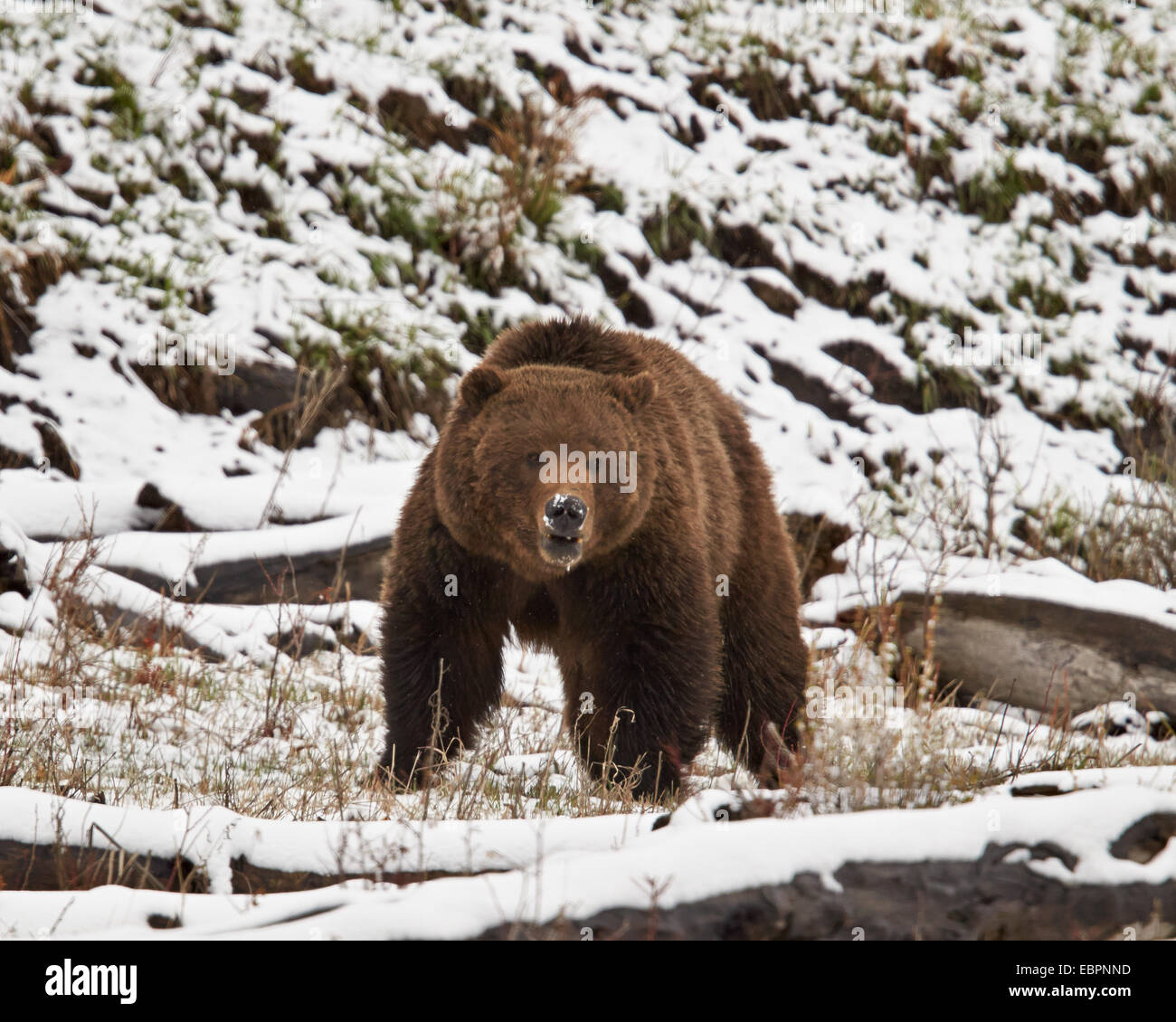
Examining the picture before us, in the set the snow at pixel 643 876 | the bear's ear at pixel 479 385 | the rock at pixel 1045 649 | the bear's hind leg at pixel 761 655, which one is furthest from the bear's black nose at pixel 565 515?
the rock at pixel 1045 649

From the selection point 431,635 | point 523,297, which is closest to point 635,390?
point 431,635

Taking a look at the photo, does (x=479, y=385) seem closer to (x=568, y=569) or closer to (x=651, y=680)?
(x=568, y=569)

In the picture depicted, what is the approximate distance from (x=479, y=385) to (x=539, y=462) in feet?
1.34

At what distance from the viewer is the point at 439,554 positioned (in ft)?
13.9

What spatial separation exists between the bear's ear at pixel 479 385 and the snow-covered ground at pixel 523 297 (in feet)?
4.48

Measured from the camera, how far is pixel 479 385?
13.7 ft

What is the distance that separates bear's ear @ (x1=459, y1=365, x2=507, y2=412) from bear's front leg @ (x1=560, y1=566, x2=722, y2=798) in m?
0.83

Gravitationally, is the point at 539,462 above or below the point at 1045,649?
above

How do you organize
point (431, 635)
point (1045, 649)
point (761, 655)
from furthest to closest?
point (1045, 649) < point (761, 655) < point (431, 635)

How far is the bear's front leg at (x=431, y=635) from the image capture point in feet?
13.9

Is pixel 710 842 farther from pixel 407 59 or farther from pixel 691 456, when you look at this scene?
pixel 407 59
